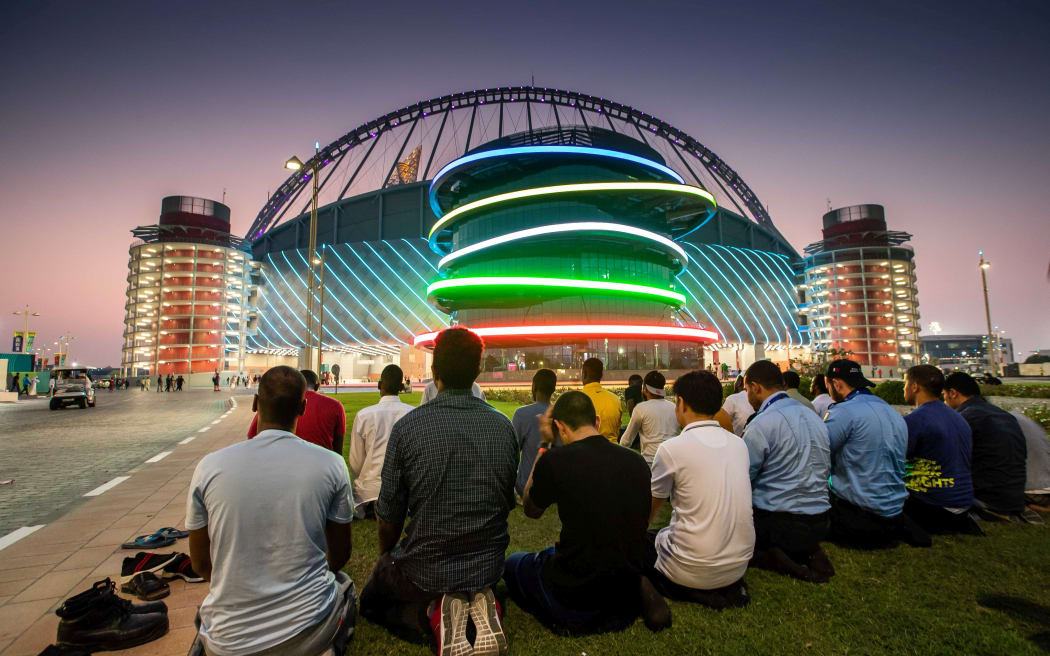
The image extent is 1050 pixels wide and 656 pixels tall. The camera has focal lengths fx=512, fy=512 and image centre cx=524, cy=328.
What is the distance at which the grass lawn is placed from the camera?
11.8 feet

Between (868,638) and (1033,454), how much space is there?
17.5 ft

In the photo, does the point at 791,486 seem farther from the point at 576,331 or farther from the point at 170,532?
the point at 576,331

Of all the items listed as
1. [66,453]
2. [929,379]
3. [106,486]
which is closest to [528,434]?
[929,379]

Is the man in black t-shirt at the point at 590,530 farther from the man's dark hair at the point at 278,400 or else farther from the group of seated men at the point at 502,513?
Answer: the man's dark hair at the point at 278,400

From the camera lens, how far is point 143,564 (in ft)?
16.0

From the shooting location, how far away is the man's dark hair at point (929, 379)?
600 centimetres

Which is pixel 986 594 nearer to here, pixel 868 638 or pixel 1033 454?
pixel 868 638

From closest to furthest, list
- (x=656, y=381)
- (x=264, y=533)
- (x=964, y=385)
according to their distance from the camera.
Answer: (x=264, y=533), (x=964, y=385), (x=656, y=381)

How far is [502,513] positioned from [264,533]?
1.44m

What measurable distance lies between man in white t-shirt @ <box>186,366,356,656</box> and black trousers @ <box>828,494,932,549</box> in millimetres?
5317

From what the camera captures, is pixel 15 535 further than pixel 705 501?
Yes

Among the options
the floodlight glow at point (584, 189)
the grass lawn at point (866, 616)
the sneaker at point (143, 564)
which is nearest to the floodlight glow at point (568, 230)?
the floodlight glow at point (584, 189)

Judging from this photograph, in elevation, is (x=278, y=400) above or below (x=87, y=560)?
above

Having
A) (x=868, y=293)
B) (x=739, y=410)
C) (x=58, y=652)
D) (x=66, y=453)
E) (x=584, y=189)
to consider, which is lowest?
(x=66, y=453)
